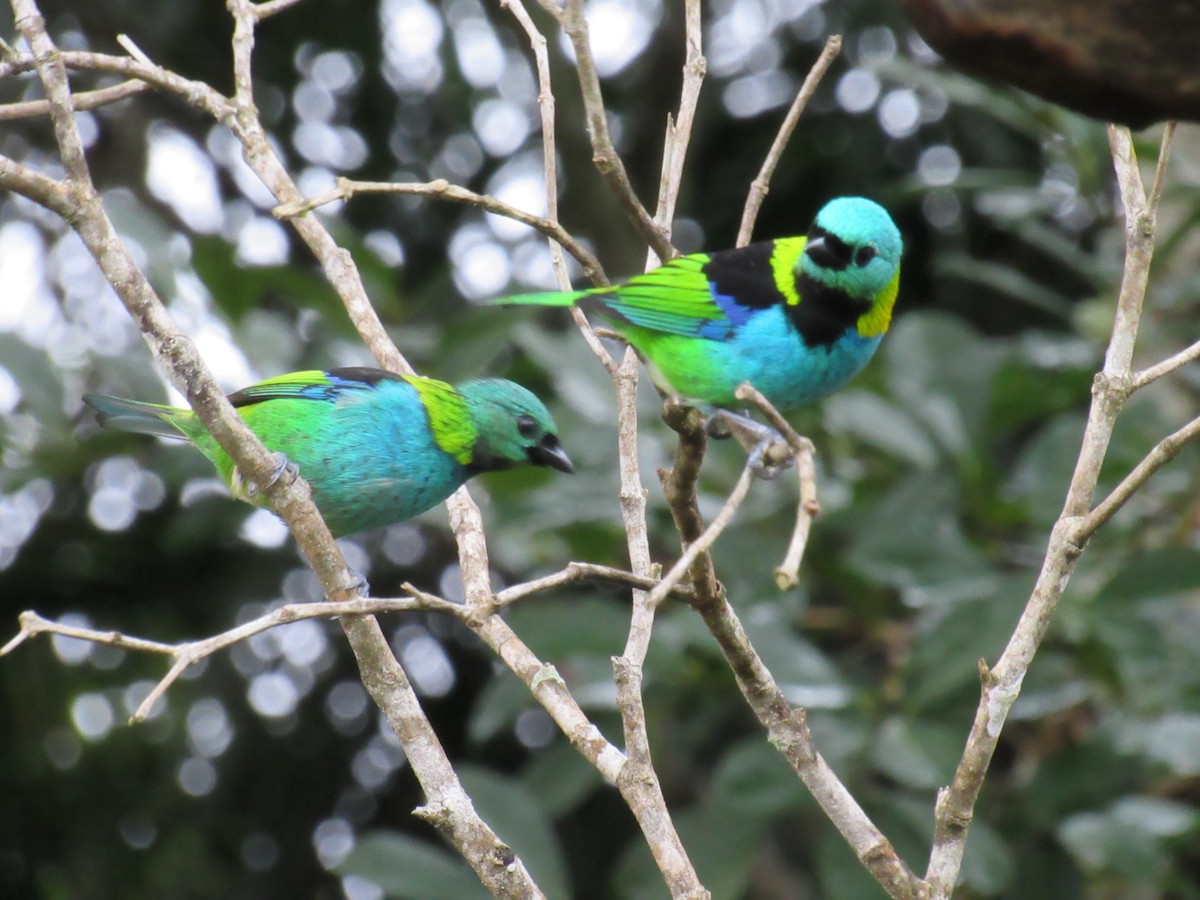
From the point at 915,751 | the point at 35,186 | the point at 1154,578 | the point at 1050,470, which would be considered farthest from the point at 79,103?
the point at 1154,578

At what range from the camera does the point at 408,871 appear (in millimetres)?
4363

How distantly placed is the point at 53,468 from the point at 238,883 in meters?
1.90

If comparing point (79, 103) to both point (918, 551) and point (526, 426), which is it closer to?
point (526, 426)

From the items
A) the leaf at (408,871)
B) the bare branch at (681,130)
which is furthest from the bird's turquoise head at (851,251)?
the leaf at (408,871)

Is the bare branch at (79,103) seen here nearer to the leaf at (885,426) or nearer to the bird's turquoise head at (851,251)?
the bird's turquoise head at (851,251)

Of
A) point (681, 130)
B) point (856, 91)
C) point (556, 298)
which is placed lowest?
point (556, 298)

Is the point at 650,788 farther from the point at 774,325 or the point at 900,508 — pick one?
the point at 900,508

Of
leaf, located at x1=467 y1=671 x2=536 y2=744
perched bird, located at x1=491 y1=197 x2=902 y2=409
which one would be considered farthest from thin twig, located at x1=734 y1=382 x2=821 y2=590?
leaf, located at x1=467 y1=671 x2=536 y2=744

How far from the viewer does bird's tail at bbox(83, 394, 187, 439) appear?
158 inches

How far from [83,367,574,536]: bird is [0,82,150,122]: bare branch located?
0.98 meters

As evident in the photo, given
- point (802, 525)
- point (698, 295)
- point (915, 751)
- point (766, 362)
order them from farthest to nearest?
point (915, 751), point (698, 295), point (766, 362), point (802, 525)

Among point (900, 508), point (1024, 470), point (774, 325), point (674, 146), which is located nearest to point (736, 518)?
point (900, 508)

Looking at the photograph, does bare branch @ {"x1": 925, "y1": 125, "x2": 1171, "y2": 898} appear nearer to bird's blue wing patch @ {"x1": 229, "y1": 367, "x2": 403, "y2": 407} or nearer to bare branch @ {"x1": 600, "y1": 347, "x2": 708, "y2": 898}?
bare branch @ {"x1": 600, "y1": 347, "x2": 708, "y2": 898}

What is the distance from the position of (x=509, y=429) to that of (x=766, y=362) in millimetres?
1228
